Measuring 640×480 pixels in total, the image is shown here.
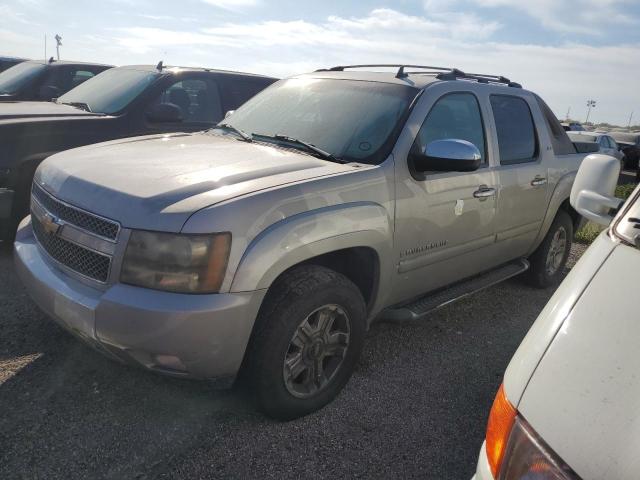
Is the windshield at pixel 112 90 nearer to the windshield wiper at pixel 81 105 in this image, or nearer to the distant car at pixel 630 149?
the windshield wiper at pixel 81 105

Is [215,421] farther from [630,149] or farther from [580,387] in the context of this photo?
[630,149]

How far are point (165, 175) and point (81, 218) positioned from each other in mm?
435

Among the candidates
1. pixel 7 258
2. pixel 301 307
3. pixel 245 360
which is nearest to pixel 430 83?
pixel 301 307

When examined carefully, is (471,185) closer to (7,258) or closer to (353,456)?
(353,456)

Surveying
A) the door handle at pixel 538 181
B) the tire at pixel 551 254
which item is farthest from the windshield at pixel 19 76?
the tire at pixel 551 254

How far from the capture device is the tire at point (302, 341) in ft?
8.27

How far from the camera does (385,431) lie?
2742 mm

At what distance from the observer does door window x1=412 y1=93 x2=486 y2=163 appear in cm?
334

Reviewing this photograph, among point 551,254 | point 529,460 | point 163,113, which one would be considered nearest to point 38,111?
point 163,113

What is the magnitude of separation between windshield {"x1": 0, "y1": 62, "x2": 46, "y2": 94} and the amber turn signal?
8175mm

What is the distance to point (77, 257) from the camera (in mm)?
2520

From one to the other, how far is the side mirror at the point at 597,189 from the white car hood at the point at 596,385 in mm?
659

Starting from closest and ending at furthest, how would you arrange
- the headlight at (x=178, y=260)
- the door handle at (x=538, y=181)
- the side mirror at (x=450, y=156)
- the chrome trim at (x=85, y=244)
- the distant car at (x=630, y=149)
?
1. the headlight at (x=178, y=260)
2. the chrome trim at (x=85, y=244)
3. the side mirror at (x=450, y=156)
4. the door handle at (x=538, y=181)
5. the distant car at (x=630, y=149)

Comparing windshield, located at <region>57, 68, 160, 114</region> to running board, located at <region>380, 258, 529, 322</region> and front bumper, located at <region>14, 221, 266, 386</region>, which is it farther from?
running board, located at <region>380, 258, 529, 322</region>
